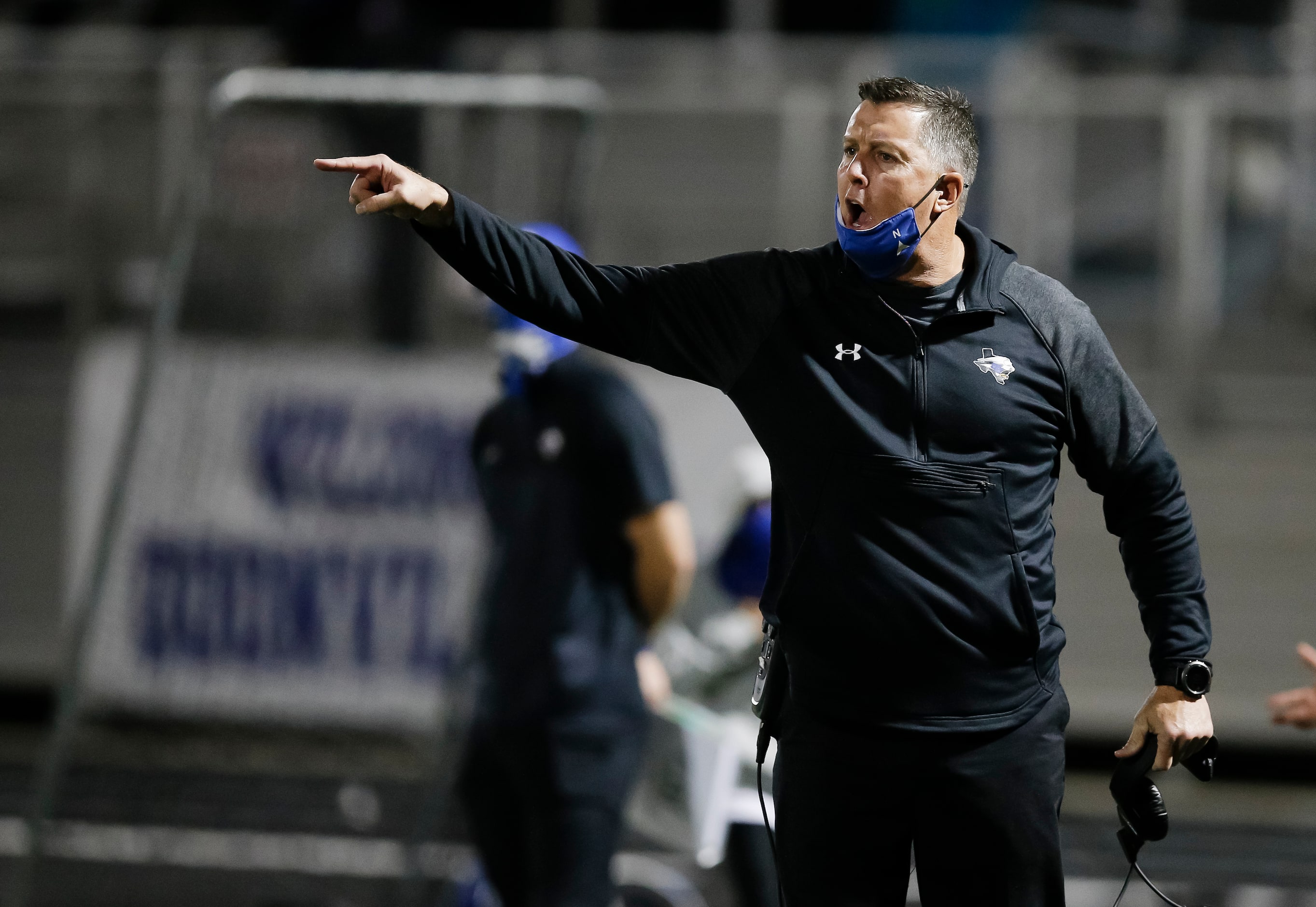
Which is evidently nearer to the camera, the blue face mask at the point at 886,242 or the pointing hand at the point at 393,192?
the pointing hand at the point at 393,192

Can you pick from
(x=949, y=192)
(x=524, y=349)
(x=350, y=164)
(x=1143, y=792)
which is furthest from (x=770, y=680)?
(x=524, y=349)

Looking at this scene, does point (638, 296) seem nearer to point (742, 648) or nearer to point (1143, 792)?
point (1143, 792)

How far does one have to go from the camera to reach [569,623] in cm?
430

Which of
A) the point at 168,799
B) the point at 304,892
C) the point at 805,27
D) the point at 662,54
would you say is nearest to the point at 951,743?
the point at 304,892

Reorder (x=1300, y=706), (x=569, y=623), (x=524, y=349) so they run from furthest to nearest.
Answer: (x=524, y=349) < (x=569, y=623) < (x=1300, y=706)

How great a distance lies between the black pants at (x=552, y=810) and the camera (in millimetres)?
4160

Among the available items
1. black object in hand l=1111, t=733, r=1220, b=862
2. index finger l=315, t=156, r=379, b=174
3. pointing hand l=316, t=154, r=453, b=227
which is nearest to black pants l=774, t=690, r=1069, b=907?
black object in hand l=1111, t=733, r=1220, b=862

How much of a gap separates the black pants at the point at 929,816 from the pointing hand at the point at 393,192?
105cm

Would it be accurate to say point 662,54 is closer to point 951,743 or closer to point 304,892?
point 304,892

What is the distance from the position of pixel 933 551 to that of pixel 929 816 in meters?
0.44

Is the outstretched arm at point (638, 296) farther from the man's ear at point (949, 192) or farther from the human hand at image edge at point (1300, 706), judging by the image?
the human hand at image edge at point (1300, 706)

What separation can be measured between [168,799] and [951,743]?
5482 mm

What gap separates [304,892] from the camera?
20.2ft

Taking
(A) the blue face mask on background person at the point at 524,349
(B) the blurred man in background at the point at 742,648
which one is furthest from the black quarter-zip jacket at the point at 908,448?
(B) the blurred man in background at the point at 742,648
